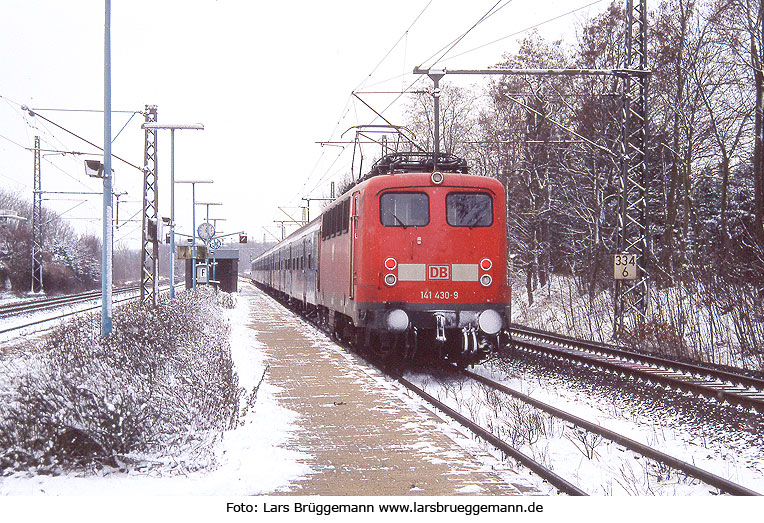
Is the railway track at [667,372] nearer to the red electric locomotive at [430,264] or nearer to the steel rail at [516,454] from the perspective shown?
the red electric locomotive at [430,264]

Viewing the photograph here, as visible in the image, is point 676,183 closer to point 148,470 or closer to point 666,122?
point 666,122

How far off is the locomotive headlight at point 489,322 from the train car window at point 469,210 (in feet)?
4.84

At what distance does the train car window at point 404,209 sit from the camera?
1222cm

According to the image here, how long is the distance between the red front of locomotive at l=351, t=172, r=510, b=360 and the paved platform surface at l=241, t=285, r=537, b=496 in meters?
1.19

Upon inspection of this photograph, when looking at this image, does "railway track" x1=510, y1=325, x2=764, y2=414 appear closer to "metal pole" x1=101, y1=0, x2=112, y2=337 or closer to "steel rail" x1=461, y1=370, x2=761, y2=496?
"steel rail" x1=461, y1=370, x2=761, y2=496

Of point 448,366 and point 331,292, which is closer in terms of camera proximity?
point 448,366

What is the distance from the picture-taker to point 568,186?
109 ft

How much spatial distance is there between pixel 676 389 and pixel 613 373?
1.74 metres

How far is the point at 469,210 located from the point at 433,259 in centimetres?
104

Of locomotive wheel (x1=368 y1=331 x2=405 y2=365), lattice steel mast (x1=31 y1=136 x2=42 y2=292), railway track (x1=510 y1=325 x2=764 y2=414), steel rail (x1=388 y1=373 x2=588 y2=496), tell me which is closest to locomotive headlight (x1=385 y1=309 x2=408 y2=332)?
locomotive wheel (x1=368 y1=331 x2=405 y2=365)

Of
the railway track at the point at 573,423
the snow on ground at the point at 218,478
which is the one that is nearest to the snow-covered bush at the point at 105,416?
the snow on ground at the point at 218,478

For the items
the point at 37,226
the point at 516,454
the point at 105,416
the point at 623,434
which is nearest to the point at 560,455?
the point at 516,454

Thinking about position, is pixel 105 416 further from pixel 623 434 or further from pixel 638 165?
pixel 638 165

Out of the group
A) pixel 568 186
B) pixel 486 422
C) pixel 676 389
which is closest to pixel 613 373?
pixel 676 389
